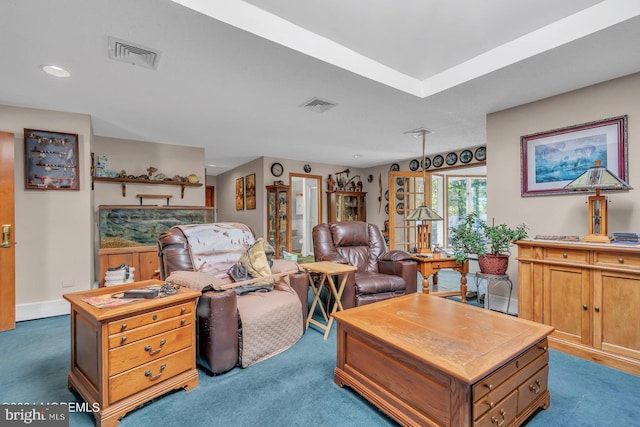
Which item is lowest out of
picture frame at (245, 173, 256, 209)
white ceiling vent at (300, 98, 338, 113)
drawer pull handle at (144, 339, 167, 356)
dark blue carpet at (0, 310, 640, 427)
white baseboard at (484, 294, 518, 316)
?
dark blue carpet at (0, 310, 640, 427)

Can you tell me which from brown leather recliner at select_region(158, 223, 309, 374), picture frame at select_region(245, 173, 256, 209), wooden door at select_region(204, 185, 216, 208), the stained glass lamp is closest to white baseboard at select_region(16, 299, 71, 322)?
brown leather recliner at select_region(158, 223, 309, 374)

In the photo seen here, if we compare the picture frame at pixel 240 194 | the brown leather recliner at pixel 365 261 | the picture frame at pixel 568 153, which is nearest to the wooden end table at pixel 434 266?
the brown leather recliner at pixel 365 261

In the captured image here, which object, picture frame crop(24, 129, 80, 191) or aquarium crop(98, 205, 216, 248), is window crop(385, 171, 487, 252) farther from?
picture frame crop(24, 129, 80, 191)

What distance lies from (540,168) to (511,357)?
97.6 inches

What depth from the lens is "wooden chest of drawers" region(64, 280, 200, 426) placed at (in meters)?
1.53

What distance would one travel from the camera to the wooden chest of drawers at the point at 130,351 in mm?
1534

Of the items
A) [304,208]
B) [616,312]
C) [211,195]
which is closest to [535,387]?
[616,312]

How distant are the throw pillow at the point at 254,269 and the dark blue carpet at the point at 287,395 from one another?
61cm

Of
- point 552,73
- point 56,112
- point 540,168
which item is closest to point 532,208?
point 540,168

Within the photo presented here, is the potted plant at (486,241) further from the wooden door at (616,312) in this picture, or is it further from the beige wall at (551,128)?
the wooden door at (616,312)

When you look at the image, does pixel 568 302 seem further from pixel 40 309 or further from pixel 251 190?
pixel 251 190

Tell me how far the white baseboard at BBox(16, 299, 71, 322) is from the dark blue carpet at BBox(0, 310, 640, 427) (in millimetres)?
1019

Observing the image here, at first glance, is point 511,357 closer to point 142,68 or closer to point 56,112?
point 142,68

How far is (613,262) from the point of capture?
2.18 metres
